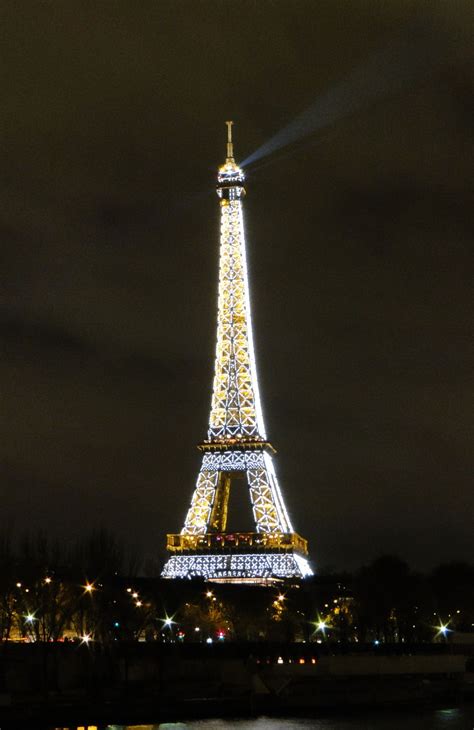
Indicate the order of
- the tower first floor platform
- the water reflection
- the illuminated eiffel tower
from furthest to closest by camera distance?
the illuminated eiffel tower, the tower first floor platform, the water reflection

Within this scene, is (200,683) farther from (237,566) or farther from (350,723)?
(237,566)

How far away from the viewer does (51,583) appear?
7444 centimetres

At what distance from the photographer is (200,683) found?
227 feet

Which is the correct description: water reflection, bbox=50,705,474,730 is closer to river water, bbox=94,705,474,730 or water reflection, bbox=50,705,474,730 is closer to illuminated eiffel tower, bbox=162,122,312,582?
river water, bbox=94,705,474,730

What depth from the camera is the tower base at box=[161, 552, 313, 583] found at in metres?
109

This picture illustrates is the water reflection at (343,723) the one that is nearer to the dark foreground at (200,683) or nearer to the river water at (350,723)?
the river water at (350,723)

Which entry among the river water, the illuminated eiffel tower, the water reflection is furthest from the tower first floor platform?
the river water

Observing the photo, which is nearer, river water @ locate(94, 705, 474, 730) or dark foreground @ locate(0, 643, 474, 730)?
river water @ locate(94, 705, 474, 730)

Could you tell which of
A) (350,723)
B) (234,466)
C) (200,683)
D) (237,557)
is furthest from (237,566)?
(350,723)

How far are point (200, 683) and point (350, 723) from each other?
11.7 m

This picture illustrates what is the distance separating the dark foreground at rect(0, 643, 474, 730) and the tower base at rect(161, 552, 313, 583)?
1107 inches

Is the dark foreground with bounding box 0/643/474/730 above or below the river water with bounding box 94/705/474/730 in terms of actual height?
above

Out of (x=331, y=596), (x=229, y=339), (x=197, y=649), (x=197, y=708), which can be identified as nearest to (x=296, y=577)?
(x=331, y=596)

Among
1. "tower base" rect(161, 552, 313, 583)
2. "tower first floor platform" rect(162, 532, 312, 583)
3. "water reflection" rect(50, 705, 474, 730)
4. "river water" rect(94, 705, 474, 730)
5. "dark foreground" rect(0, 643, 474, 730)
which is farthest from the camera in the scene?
"tower first floor platform" rect(162, 532, 312, 583)
